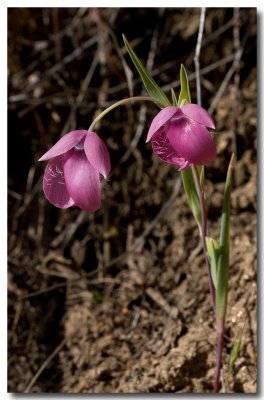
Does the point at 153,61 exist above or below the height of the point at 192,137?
above

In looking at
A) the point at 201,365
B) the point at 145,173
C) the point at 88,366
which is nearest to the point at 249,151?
the point at 145,173

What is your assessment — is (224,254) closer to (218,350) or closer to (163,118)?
(218,350)

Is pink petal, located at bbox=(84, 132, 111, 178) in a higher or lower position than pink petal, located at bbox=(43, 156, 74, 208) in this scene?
higher

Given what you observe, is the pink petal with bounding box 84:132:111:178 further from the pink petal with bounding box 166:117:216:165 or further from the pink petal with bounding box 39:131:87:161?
the pink petal with bounding box 166:117:216:165

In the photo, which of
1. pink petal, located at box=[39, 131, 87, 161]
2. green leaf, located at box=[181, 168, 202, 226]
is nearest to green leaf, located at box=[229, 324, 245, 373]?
green leaf, located at box=[181, 168, 202, 226]

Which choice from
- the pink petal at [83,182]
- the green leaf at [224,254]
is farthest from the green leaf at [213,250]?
the pink petal at [83,182]

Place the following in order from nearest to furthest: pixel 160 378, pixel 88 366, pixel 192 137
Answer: pixel 192 137, pixel 160 378, pixel 88 366

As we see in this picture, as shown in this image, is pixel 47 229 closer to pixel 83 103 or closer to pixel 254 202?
pixel 83 103
